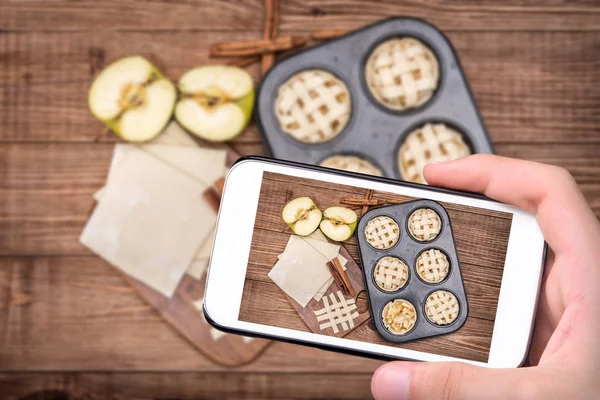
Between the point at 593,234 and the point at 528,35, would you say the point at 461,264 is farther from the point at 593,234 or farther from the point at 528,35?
the point at 528,35

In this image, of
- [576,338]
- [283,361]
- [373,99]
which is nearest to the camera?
[576,338]

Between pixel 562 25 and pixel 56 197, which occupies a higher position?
pixel 562 25

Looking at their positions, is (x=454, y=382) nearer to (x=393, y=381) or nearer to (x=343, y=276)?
(x=393, y=381)

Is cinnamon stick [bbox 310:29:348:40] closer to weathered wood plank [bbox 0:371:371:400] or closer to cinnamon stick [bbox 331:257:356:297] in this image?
cinnamon stick [bbox 331:257:356:297]

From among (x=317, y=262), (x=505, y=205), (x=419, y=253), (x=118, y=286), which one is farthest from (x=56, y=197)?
(x=505, y=205)

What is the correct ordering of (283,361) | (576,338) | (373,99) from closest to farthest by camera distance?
(576,338) < (373,99) < (283,361)

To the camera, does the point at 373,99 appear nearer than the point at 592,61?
Yes

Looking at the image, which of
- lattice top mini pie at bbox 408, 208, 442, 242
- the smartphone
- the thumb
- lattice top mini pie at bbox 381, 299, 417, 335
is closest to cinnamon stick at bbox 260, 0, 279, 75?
the smartphone
